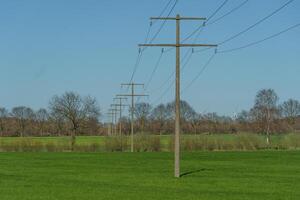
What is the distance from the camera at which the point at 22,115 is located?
164125 millimetres

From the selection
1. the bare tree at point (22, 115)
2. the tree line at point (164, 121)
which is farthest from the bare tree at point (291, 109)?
the bare tree at point (22, 115)

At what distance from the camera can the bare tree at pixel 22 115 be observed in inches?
6233

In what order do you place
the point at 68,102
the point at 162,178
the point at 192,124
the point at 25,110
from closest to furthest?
1. the point at 162,178
2. the point at 68,102
3. the point at 192,124
4. the point at 25,110

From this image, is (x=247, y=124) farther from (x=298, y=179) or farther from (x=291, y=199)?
(x=291, y=199)

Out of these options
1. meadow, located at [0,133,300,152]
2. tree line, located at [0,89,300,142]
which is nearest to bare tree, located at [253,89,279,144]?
tree line, located at [0,89,300,142]

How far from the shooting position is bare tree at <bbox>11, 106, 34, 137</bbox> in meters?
158

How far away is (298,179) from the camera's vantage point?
3228 cm

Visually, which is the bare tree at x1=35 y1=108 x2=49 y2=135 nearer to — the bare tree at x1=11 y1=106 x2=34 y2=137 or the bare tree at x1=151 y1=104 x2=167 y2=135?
the bare tree at x1=11 y1=106 x2=34 y2=137

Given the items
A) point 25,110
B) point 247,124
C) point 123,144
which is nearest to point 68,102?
point 123,144

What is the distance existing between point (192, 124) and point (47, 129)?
128 ft

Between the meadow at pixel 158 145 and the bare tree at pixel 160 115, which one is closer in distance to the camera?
the meadow at pixel 158 145

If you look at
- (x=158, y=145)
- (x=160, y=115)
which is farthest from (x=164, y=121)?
(x=158, y=145)

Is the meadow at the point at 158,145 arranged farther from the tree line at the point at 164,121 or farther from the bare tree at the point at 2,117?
the bare tree at the point at 2,117

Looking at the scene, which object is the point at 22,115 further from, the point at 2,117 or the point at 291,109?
the point at 291,109
